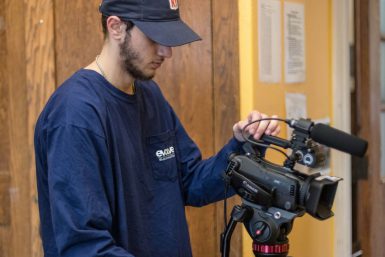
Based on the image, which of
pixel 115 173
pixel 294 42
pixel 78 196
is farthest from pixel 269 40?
pixel 78 196

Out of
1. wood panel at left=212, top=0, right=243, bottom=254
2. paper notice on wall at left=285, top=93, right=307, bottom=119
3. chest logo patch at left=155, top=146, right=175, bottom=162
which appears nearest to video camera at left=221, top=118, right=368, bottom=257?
chest logo patch at left=155, top=146, right=175, bottom=162

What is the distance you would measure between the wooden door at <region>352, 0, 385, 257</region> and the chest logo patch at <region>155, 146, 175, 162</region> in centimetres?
155

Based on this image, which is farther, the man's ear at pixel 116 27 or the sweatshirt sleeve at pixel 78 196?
the man's ear at pixel 116 27

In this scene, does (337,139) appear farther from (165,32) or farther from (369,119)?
(369,119)

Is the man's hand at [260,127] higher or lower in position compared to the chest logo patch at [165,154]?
higher

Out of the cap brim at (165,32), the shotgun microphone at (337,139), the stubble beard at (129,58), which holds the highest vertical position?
the cap brim at (165,32)

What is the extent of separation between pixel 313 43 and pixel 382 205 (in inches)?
40.6

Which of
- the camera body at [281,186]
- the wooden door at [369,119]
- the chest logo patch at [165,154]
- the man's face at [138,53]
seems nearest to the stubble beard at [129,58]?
the man's face at [138,53]

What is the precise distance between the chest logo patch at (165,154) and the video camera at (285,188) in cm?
27

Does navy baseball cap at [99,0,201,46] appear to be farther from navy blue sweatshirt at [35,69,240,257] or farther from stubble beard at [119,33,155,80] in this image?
navy blue sweatshirt at [35,69,240,257]

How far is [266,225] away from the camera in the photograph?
1116 mm

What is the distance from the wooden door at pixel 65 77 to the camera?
5.84 feet

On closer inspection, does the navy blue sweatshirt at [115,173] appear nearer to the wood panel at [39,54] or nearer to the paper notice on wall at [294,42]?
the wood panel at [39,54]

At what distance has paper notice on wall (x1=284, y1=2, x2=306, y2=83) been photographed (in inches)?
83.7
